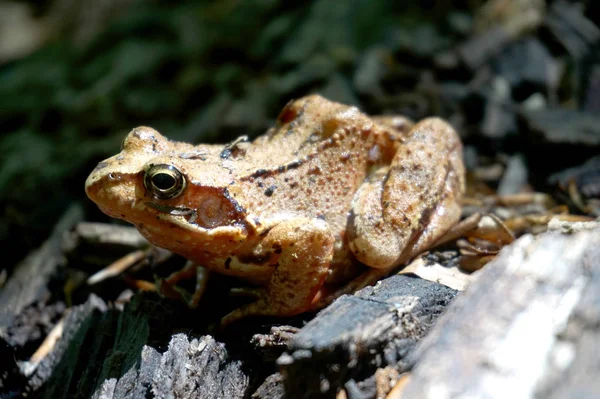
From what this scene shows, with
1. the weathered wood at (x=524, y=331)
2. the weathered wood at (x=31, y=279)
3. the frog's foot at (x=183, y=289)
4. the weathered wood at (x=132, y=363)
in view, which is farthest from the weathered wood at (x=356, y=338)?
the weathered wood at (x=31, y=279)

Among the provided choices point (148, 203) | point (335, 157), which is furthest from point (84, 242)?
point (335, 157)


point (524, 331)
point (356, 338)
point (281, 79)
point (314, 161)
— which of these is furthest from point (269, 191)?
point (281, 79)

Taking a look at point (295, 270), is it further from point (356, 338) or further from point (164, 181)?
point (164, 181)

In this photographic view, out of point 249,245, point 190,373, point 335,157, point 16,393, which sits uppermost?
point 335,157

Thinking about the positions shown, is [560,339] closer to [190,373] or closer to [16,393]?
[190,373]

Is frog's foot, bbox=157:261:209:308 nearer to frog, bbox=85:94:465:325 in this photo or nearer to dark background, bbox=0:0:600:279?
frog, bbox=85:94:465:325

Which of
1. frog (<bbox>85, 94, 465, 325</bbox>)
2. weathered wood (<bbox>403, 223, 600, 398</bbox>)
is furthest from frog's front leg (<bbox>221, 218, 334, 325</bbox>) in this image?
weathered wood (<bbox>403, 223, 600, 398</bbox>)

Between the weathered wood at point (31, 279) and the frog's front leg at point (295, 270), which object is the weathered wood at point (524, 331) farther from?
the weathered wood at point (31, 279)
